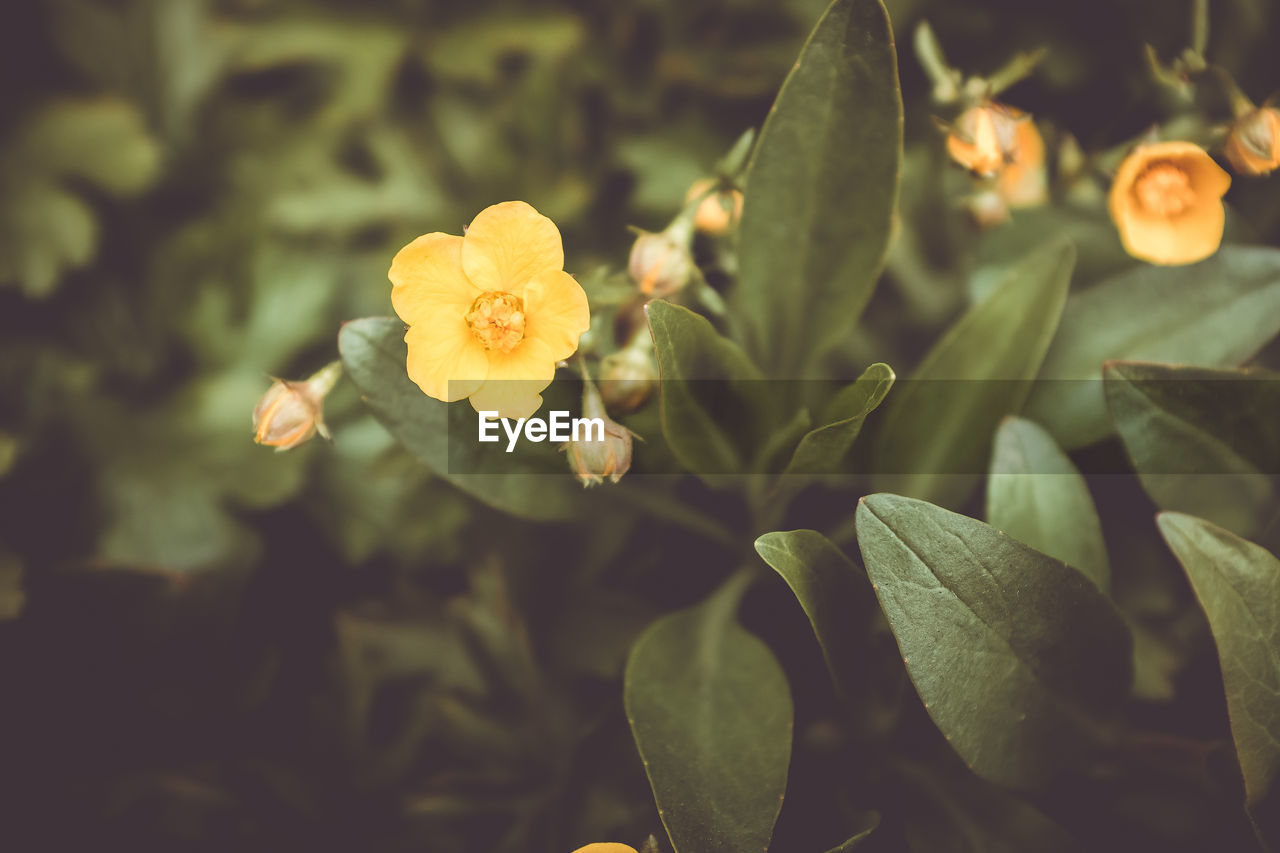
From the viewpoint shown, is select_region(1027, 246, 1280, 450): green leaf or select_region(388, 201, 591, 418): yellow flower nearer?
select_region(388, 201, 591, 418): yellow flower

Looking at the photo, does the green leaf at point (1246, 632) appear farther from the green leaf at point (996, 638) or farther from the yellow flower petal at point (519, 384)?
the yellow flower petal at point (519, 384)

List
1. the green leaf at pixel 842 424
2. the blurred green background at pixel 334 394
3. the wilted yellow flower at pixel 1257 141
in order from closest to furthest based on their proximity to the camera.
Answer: the green leaf at pixel 842 424 → the wilted yellow flower at pixel 1257 141 → the blurred green background at pixel 334 394

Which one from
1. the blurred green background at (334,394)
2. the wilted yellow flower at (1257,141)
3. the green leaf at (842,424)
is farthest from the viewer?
the blurred green background at (334,394)

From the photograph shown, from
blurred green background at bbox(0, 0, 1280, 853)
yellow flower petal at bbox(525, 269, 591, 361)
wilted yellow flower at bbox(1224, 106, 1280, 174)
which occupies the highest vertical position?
wilted yellow flower at bbox(1224, 106, 1280, 174)

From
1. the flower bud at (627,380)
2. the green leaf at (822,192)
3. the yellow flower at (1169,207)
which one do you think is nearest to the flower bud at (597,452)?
the flower bud at (627,380)

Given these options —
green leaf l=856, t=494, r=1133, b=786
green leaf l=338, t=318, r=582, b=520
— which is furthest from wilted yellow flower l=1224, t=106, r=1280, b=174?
green leaf l=338, t=318, r=582, b=520

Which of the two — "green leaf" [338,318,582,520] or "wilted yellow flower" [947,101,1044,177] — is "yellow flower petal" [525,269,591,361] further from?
"wilted yellow flower" [947,101,1044,177]

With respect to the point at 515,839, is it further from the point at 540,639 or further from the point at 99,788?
the point at 99,788

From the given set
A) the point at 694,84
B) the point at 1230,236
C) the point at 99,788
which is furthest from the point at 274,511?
the point at 1230,236
